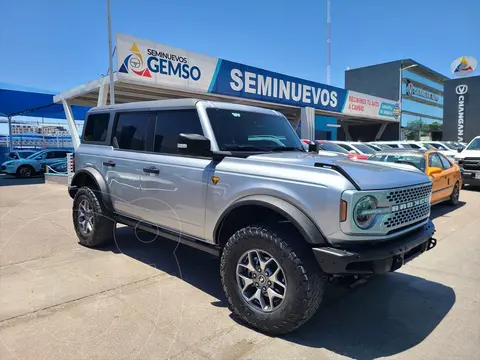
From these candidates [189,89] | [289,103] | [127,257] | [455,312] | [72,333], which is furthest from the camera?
[289,103]

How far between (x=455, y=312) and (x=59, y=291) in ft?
13.3

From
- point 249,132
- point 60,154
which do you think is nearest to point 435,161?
point 249,132

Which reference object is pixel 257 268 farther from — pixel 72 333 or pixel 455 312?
pixel 455 312

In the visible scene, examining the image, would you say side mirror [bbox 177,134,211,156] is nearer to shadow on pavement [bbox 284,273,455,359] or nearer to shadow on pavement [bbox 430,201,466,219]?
shadow on pavement [bbox 284,273,455,359]

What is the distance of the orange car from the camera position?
8.16 metres

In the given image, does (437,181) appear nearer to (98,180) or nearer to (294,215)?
(294,215)

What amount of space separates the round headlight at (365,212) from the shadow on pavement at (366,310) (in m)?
1.01

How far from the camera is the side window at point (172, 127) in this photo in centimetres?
396

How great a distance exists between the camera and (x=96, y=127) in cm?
555

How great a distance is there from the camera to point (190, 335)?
3.05m

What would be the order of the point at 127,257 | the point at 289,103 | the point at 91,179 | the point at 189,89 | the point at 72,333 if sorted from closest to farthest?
1. the point at 72,333
2. the point at 127,257
3. the point at 91,179
4. the point at 189,89
5. the point at 289,103

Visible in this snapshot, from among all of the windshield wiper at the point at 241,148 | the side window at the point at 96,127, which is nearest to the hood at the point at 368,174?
the windshield wiper at the point at 241,148

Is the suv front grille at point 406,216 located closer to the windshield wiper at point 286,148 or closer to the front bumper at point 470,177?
the windshield wiper at point 286,148

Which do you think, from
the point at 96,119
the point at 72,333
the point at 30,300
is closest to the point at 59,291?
the point at 30,300
